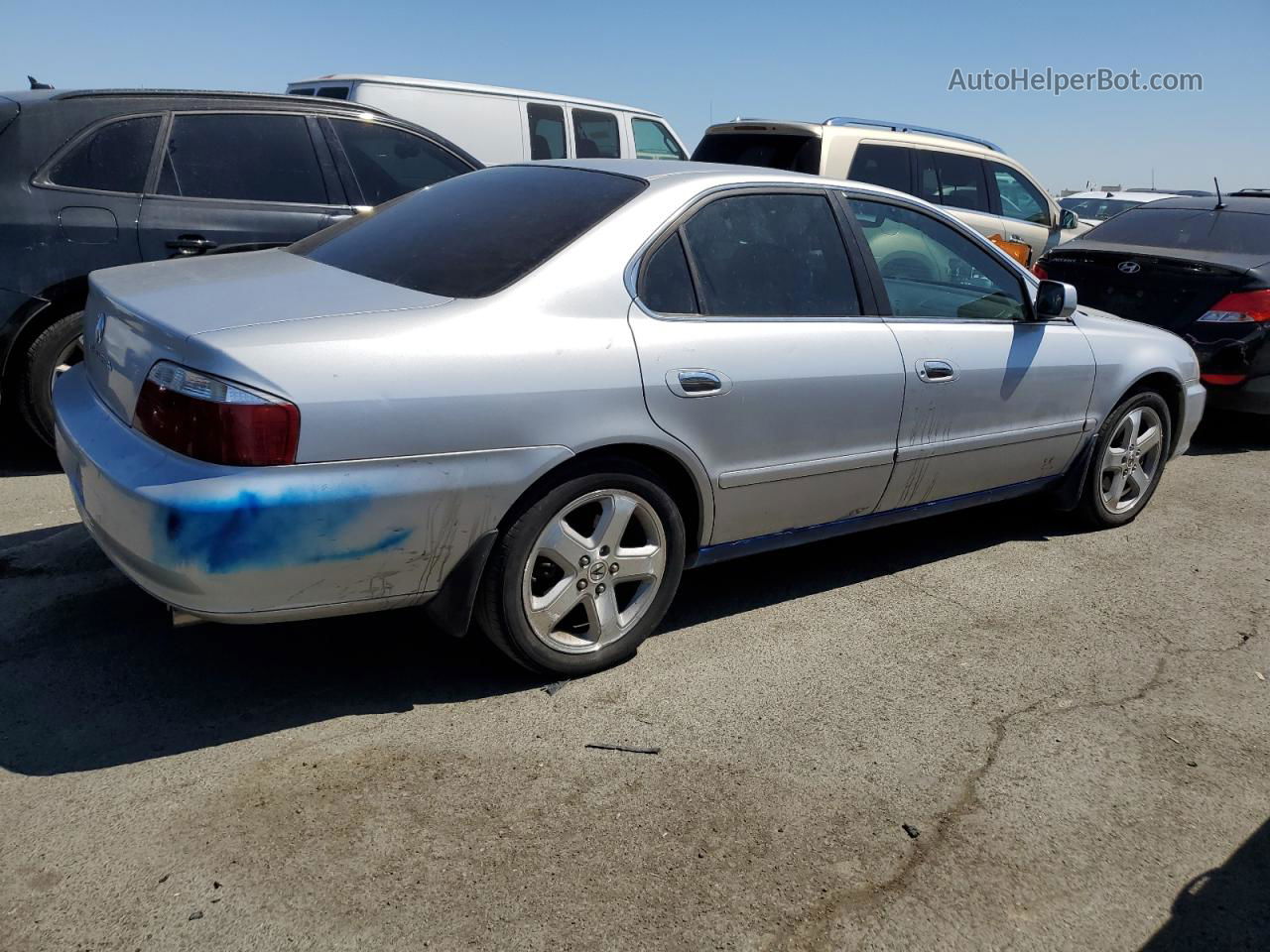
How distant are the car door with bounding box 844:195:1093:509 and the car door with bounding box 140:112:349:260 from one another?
120 inches

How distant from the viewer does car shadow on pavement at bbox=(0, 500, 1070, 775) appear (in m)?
3.03

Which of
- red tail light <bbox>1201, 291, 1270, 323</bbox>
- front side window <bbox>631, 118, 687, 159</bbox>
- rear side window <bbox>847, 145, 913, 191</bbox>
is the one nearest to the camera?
red tail light <bbox>1201, 291, 1270, 323</bbox>

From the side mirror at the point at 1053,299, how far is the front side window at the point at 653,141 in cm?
733

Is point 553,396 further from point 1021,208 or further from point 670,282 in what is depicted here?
point 1021,208

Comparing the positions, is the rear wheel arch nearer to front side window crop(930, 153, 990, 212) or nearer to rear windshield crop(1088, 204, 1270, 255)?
rear windshield crop(1088, 204, 1270, 255)

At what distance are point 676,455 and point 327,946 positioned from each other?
174cm

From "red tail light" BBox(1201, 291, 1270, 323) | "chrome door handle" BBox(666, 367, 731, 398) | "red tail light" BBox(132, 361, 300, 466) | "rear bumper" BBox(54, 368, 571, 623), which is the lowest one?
"rear bumper" BBox(54, 368, 571, 623)

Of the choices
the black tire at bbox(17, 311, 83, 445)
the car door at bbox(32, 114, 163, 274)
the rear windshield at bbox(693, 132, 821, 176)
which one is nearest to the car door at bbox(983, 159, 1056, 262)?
the rear windshield at bbox(693, 132, 821, 176)

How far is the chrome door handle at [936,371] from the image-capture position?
163 inches

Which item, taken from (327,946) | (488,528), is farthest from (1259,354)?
(327,946)

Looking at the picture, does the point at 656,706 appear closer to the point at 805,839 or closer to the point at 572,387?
the point at 805,839

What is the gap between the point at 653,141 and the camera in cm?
1175

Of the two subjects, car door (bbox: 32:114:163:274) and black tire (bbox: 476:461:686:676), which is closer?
black tire (bbox: 476:461:686:676)

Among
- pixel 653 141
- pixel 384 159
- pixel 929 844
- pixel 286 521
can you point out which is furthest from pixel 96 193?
pixel 653 141
